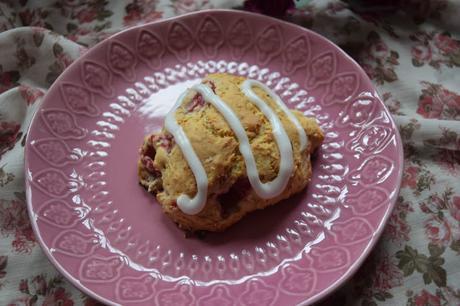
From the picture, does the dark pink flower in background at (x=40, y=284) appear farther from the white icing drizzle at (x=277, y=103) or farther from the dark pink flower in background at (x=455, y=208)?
the dark pink flower in background at (x=455, y=208)

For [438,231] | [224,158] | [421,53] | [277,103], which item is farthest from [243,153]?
[421,53]

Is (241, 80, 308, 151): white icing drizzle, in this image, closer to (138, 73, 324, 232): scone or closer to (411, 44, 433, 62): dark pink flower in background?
(138, 73, 324, 232): scone

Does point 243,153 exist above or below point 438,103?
above

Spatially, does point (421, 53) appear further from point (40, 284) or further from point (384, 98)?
point (40, 284)

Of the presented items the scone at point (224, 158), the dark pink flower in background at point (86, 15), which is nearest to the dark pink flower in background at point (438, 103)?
the scone at point (224, 158)

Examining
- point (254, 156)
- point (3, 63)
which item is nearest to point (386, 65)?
point (254, 156)

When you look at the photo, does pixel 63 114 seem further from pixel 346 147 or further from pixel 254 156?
pixel 346 147

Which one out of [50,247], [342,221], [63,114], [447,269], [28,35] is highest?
[28,35]
